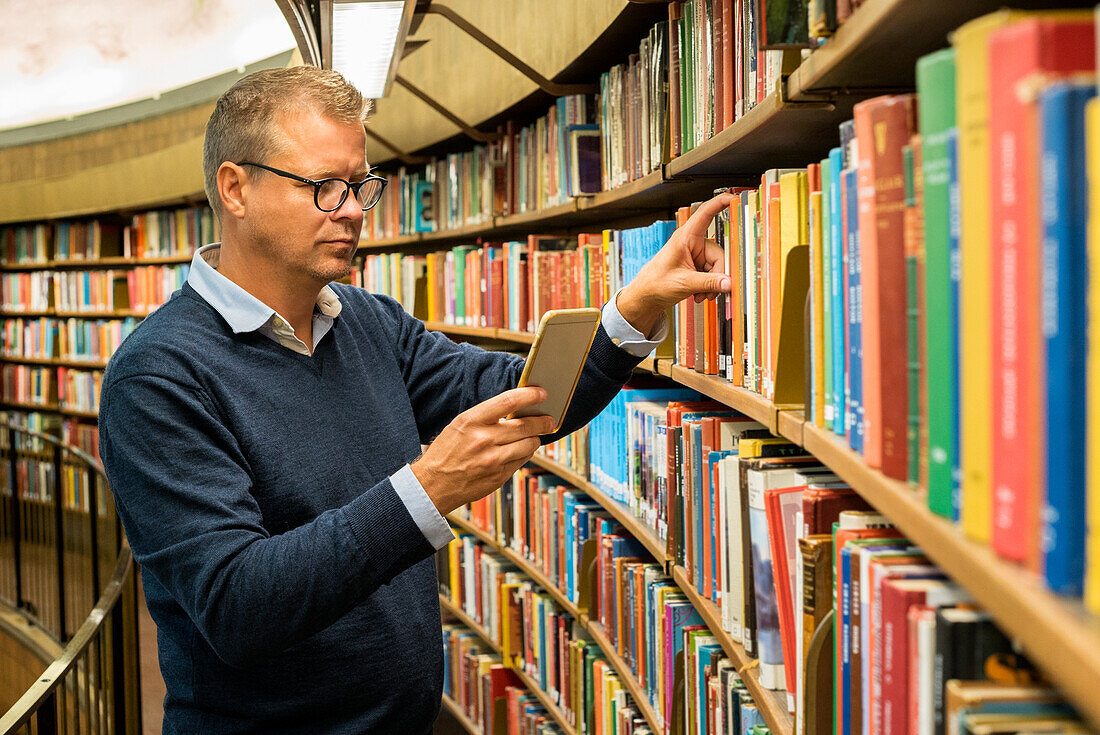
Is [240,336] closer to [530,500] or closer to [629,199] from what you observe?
[629,199]

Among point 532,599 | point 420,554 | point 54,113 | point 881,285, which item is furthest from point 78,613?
point 881,285

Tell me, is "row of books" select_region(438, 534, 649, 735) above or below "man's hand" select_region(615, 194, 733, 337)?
below

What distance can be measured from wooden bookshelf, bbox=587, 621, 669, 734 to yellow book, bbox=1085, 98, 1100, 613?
1.66 metres

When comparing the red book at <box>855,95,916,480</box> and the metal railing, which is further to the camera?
the metal railing

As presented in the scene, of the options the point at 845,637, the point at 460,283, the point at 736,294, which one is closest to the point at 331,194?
the point at 736,294

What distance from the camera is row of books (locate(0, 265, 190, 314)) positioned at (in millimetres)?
7539

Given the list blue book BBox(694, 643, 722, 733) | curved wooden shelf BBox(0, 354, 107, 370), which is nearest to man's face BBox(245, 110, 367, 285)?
blue book BBox(694, 643, 722, 733)

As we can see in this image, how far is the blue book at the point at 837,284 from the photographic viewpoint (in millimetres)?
1105

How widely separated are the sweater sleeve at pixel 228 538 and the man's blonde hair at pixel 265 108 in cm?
44

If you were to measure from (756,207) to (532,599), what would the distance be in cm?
214

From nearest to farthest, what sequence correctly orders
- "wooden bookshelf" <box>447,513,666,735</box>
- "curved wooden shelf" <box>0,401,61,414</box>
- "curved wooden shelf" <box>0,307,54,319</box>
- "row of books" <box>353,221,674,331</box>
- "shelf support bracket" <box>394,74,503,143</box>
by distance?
"wooden bookshelf" <box>447,513,666,735</box>
"row of books" <box>353,221,674,331</box>
"shelf support bracket" <box>394,74,503,143</box>
"curved wooden shelf" <box>0,401,61,414</box>
"curved wooden shelf" <box>0,307,54,319</box>

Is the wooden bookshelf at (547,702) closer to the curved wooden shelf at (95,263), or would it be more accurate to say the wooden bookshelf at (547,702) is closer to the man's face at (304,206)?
the man's face at (304,206)

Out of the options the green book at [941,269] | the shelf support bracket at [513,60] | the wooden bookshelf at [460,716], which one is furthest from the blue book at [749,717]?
the wooden bookshelf at [460,716]

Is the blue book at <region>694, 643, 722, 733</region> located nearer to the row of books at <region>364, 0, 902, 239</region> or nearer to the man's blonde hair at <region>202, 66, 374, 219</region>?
the row of books at <region>364, 0, 902, 239</region>
